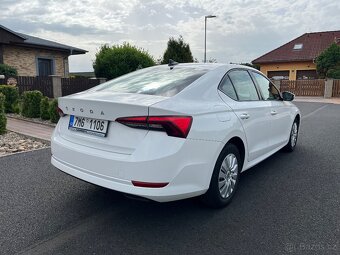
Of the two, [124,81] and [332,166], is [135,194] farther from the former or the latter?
[332,166]

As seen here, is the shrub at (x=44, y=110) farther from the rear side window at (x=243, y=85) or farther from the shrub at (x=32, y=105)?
the rear side window at (x=243, y=85)

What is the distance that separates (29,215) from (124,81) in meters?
1.82

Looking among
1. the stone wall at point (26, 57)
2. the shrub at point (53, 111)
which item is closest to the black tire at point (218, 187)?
the shrub at point (53, 111)

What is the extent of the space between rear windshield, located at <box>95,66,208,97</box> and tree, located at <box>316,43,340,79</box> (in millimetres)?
25675

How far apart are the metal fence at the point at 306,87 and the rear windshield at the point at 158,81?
25131mm

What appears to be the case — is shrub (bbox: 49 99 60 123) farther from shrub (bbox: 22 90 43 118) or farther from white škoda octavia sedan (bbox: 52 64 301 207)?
white škoda octavia sedan (bbox: 52 64 301 207)

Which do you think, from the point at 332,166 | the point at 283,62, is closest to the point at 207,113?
the point at 332,166

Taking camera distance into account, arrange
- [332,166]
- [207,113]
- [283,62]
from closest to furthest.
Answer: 1. [207,113]
2. [332,166]
3. [283,62]

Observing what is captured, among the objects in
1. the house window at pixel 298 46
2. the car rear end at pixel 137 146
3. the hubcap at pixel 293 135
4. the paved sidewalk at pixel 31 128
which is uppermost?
the house window at pixel 298 46

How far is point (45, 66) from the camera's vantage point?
19875 mm

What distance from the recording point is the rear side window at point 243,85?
3.74 meters

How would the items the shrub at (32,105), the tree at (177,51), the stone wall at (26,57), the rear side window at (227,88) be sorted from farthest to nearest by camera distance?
the tree at (177,51) < the stone wall at (26,57) < the shrub at (32,105) < the rear side window at (227,88)

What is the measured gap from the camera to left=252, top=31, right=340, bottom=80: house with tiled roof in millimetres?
A: 31344

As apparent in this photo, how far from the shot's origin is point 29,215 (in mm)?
3166
